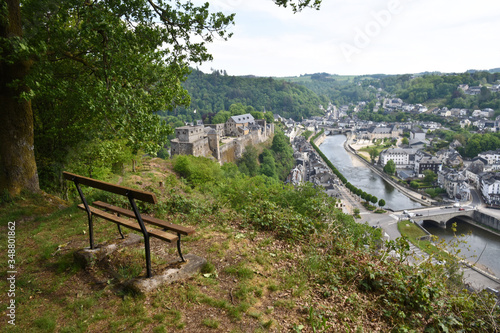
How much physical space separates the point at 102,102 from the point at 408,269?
5.37 meters

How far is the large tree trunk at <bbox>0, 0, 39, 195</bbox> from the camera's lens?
4.95 metres

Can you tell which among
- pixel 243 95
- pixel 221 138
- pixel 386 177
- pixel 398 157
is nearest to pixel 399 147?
pixel 398 157

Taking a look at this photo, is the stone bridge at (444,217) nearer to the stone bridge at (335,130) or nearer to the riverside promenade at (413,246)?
the riverside promenade at (413,246)

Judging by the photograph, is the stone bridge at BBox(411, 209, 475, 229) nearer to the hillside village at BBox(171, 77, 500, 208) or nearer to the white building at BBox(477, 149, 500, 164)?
the hillside village at BBox(171, 77, 500, 208)

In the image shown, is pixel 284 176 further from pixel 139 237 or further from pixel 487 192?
pixel 139 237

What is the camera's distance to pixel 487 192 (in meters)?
39.9

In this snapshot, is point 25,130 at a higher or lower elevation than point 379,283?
higher

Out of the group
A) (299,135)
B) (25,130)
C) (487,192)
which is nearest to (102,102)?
(25,130)

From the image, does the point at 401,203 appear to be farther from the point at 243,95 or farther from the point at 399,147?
the point at 243,95

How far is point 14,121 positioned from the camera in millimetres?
5383

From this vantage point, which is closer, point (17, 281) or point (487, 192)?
point (17, 281)

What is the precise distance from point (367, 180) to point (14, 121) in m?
49.9

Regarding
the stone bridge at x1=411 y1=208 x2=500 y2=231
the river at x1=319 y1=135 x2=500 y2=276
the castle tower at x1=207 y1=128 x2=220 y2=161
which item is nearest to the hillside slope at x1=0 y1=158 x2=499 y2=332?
the river at x1=319 y1=135 x2=500 y2=276

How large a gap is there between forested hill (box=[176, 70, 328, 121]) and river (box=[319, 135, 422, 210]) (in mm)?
31454
